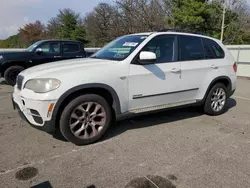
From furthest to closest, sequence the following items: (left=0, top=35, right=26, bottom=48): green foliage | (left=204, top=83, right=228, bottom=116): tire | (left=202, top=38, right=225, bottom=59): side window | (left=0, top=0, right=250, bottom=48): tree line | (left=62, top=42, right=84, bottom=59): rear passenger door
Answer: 1. (left=0, top=35, right=26, bottom=48): green foliage
2. (left=0, top=0, right=250, bottom=48): tree line
3. (left=62, top=42, right=84, bottom=59): rear passenger door
4. (left=204, top=83, right=228, bottom=116): tire
5. (left=202, top=38, right=225, bottom=59): side window

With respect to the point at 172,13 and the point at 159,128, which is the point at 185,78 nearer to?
the point at 159,128

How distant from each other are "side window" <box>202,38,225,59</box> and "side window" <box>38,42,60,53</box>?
21.3ft

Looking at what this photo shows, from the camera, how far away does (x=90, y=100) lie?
3699 millimetres

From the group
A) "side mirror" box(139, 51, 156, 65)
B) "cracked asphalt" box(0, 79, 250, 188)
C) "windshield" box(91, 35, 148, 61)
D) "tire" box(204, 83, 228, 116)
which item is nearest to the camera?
"cracked asphalt" box(0, 79, 250, 188)

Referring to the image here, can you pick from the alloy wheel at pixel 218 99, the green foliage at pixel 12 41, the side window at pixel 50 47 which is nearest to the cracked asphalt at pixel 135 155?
the alloy wheel at pixel 218 99

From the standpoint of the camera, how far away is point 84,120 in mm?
3746

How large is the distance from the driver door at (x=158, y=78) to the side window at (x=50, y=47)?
6.44 metres

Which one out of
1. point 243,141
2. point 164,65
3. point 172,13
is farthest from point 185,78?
point 172,13

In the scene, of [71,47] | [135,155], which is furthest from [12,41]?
[135,155]

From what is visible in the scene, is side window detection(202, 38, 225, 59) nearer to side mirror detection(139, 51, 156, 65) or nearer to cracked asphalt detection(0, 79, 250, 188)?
cracked asphalt detection(0, 79, 250, 188)

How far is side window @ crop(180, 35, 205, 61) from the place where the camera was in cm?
468

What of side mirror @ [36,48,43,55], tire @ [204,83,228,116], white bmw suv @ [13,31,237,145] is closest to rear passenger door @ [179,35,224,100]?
white bmw suv @ [13,31,237,145]

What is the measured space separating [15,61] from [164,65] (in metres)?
6.86

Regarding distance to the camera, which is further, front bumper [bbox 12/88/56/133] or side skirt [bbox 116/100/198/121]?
side skirt [bbox 116/100/198/121]
